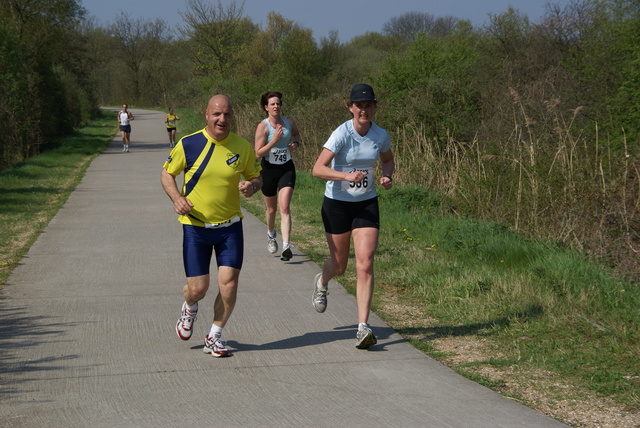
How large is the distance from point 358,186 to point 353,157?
0.22 m

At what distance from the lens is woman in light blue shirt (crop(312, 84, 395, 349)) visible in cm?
607

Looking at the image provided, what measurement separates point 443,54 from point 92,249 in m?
22.6

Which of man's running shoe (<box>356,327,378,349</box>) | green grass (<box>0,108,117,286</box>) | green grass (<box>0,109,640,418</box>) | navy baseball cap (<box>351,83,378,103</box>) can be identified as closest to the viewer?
green grass (<box>0,109,640,418</box>)

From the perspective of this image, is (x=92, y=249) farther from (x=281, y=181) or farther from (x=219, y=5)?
(x=219, y=5)

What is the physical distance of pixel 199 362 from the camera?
222 inches

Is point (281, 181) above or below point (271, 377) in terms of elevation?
above

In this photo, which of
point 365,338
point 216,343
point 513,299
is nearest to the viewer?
point 216,343

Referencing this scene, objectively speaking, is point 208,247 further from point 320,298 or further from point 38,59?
point 38,59

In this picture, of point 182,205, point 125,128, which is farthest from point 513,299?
point 125,128

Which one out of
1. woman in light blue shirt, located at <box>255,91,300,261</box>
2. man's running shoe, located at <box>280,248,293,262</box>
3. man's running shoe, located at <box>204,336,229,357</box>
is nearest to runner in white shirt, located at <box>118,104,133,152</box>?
woman in light blue shirt, located at <box>255,91,300,261</box>

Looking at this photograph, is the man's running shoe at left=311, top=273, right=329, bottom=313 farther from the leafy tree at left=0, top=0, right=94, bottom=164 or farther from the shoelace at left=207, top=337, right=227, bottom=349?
the leafy tree at left=0, top=0, right=94, bottom=164

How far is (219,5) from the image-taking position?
187 feet

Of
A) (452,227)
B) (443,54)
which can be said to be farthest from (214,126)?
(443,54)

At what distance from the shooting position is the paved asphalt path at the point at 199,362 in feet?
15.0
